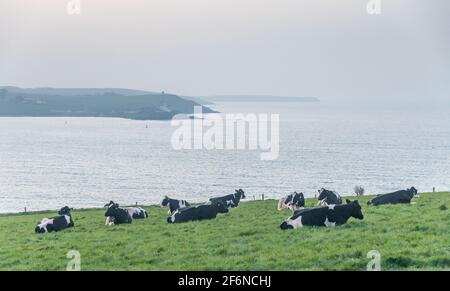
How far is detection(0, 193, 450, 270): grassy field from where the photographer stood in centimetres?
1258

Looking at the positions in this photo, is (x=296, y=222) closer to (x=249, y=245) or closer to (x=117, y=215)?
(x=249, y=245)

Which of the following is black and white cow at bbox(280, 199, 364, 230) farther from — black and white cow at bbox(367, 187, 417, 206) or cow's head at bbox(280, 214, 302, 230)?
black and white cow at bbox(367, 187, 417, 206)

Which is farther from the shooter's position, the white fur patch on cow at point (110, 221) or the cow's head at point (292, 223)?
the white fur patch on cow at point (110, 221)

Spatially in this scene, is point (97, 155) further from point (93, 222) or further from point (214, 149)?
point (93, 222)

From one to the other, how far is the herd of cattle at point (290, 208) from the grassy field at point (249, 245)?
57 cm

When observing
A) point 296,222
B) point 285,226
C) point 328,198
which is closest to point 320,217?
point 296,222

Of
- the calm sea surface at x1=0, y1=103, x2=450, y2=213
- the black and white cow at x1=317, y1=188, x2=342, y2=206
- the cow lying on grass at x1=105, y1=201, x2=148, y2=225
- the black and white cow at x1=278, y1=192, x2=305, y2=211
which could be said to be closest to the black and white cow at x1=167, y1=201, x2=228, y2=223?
the cow lying on grass at x1=105, y1=201, x2=148, y2=225

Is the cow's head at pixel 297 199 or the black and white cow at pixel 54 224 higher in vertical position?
the cow's head at pixel 297 199

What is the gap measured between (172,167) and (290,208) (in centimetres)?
6595

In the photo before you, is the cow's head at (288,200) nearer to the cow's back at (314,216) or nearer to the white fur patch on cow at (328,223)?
the cow's back at (314,216)

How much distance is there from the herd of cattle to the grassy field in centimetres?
57

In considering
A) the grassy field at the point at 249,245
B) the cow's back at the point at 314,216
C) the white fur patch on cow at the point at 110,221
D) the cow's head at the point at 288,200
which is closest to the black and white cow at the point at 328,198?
the cow's head at the point at 288,200

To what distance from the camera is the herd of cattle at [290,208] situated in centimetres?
1793

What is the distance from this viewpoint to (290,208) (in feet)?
80.7
